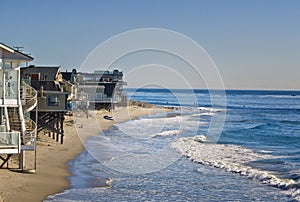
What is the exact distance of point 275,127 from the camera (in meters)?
56.1

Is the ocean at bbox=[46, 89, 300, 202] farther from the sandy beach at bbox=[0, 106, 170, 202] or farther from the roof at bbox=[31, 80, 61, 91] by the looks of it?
the roof at bbox=[31, 80, 61, 91]

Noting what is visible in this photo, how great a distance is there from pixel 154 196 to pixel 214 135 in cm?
2749

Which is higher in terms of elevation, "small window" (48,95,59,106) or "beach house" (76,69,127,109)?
"beach house" (76,69,127,109)

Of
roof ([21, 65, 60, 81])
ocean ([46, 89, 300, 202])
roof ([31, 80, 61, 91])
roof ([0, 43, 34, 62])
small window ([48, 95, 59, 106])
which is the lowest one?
ocean ([46, 89, 300, 202])

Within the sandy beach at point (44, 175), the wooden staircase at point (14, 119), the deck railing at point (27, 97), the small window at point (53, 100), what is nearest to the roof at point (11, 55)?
the deck railing at point (27, 97)

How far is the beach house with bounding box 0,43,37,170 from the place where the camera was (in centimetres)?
1937

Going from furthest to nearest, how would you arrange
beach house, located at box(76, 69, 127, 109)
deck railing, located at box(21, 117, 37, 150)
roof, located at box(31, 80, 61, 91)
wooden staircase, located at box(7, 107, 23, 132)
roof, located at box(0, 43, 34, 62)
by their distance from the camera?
beach house, located at box(76, 69, 127, 109) → roof, located at box(31, 80, 61, 91) → wooden staircase, located at box(7, 107, 23, 132) → deck railing, located at box(21, 117, 37, 150) → roof, located at box(0, 43, 34, 62)

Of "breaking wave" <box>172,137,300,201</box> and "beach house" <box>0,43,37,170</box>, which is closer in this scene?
"beach house" <box>0,43,37,170</box>

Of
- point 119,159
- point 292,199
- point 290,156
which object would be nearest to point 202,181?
point 292,199

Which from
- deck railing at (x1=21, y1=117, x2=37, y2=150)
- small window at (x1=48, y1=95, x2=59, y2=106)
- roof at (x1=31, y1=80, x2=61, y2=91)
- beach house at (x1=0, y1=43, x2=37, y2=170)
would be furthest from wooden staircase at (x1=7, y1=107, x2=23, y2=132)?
roof at (x1=31, y1=80, x2=61, y2=91)

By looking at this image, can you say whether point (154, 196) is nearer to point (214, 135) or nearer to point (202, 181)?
point (202, 181)

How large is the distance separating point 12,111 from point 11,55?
2.75 meters

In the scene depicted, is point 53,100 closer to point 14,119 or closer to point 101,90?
point 14,119

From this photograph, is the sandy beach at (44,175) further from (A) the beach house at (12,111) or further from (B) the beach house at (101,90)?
(B) the beach house at (101,90)
